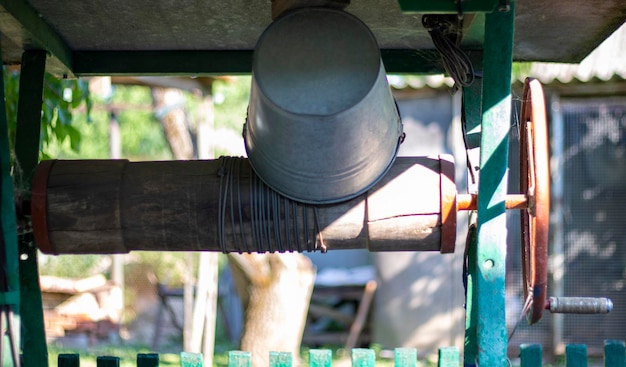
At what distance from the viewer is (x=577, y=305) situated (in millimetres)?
3057

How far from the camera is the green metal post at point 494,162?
2.82 metres

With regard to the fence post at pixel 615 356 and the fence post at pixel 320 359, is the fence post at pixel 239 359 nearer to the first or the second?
the fence post at pixel 320 359

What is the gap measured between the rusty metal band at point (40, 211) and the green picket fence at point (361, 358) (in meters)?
0.59

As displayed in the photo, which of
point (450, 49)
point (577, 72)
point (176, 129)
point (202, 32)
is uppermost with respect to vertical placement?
point (577, 72)

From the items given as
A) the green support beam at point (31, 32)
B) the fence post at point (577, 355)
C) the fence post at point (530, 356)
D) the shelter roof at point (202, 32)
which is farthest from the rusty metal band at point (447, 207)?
the green support beam at point (31, 32)

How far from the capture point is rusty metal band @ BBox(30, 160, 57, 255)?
10.2 feet

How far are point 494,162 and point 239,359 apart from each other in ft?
4.38

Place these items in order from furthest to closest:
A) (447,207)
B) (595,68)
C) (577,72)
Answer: (595,68) < (577,72) < (447,207)

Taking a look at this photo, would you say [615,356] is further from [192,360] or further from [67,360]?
[67,360]

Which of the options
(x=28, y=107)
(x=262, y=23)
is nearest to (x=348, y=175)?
(x=262, y=23)

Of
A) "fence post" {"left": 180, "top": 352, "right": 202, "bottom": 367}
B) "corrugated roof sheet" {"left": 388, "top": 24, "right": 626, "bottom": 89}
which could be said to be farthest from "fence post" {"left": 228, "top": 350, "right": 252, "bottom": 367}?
"corrugated roof sheet" {"left": 388, "top": 24, "right": 626, "bottom": 89}

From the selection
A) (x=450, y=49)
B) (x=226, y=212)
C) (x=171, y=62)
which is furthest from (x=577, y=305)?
(x=171, y=62)

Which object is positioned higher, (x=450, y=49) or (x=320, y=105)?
(x=450, y=49)

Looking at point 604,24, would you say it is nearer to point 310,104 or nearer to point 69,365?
point 310,104
